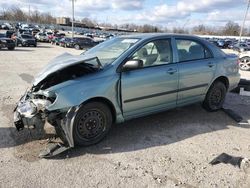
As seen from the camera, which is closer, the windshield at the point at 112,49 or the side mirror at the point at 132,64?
the side mirror at the point at 132,64

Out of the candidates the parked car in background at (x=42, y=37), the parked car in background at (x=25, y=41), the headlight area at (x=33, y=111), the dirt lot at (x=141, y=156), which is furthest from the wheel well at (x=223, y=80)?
the parked car in background at (x=42, y=37)

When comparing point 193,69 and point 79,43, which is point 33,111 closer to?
point 193,69

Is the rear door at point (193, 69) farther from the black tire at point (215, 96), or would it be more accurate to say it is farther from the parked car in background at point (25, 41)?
the parked car in background at point (25, 41)

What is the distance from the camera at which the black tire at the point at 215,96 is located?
19.6 ft

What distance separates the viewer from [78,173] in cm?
357

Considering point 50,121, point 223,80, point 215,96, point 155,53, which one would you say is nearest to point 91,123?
point 50,121

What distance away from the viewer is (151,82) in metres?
4.73

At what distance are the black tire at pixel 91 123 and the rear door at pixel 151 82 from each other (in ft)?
1.21

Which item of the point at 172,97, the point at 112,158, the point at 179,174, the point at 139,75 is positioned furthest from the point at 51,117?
the point at 172,97

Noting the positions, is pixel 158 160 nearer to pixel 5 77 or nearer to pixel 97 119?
pixel 97 119

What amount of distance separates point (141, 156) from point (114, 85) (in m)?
1.15

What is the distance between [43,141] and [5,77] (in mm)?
6309

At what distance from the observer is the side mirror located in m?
4.38

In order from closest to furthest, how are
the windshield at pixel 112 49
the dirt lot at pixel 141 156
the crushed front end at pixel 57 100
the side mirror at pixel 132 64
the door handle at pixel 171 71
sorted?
the dirt lot at pixel 141 156 → the crushed front end at pixel 57 100 → the side mirror at pixel 132 64 → the windshield at pixel 112 49 → the door handle at pixel 171 71
